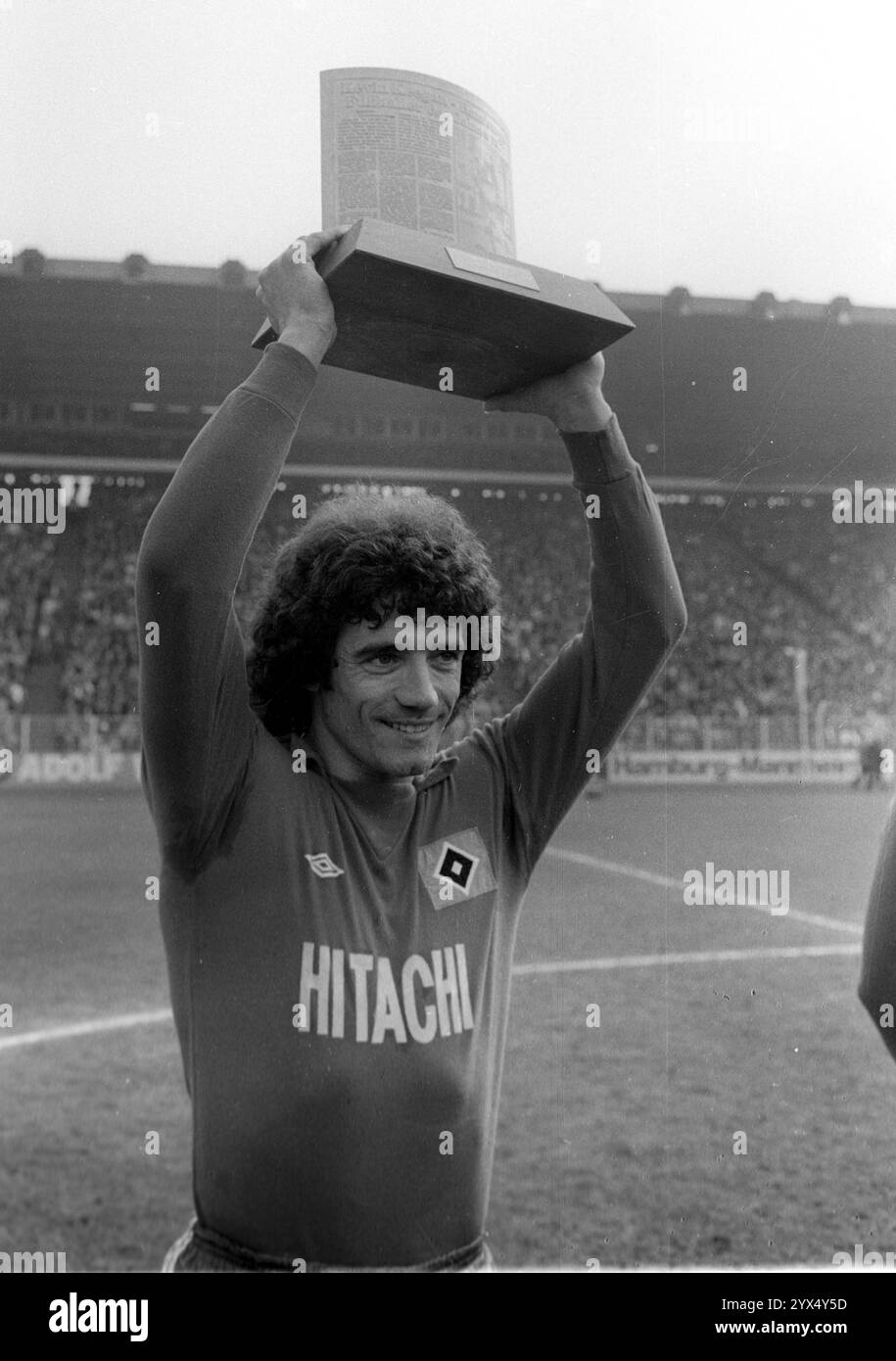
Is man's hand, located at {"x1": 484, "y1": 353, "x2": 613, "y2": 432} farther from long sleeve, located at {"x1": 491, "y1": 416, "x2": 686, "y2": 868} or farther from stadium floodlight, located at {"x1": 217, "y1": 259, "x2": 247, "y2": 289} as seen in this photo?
stadium floodlight, located at {"x1": 217, "y1": 259, "x2": 247, "y2": 289}

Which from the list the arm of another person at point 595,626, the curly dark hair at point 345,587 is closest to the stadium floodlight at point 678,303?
the arm of another person at point 595,626

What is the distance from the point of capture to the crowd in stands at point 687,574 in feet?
5.40

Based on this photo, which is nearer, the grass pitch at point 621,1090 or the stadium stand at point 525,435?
the stadium stand at point 525,435

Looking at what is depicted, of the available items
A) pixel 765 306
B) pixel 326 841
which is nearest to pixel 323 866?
pixel 326 841

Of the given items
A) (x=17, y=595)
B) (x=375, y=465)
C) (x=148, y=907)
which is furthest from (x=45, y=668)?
(x=375, y=465)

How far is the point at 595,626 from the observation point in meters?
1.32

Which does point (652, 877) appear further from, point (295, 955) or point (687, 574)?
point (295, 955)

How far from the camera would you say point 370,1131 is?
1160 millimetres

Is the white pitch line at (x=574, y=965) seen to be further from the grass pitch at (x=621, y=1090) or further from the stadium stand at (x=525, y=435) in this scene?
the stadium stand at (x=525, y=435)

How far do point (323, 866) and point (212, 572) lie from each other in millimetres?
326

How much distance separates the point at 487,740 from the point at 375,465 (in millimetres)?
523

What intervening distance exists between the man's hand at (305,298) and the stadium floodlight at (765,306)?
0.85 metres

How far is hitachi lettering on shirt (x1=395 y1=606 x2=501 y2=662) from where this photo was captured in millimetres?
1237
